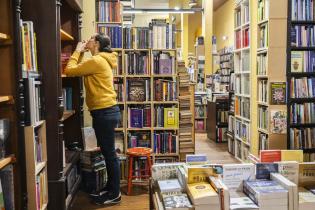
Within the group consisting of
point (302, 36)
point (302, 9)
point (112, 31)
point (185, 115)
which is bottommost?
point (185, 115)

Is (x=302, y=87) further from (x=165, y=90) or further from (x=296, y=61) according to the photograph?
(x=165, y=90)

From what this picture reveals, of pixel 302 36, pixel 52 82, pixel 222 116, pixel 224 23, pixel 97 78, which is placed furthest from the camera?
pixel 224 23

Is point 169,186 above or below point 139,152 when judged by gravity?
above

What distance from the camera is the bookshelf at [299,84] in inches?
180

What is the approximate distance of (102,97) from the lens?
374 centimetres

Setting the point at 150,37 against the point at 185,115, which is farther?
the point at 185,115

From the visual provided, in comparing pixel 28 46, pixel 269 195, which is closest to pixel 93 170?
pixel 28 46

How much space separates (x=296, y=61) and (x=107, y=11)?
2.45 metres

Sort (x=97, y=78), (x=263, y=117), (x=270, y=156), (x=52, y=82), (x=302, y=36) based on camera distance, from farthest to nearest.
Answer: (x=263, y=117) < (x=302, y=36) < (x=97, y=78) < (x=52, y=82) < (x=270, y=156)

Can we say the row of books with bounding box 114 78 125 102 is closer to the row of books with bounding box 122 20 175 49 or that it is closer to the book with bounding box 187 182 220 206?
the row of books with bounding box 122 20 175 49

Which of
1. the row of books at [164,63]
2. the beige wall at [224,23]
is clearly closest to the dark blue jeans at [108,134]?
the row of books at [164,63]

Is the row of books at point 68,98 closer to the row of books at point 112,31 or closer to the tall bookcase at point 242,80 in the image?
the row of books at point 112,31

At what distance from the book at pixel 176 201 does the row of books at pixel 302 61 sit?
3226 millimetres

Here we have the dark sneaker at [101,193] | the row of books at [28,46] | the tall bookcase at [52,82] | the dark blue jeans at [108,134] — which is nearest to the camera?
the row of books at [28,46]
